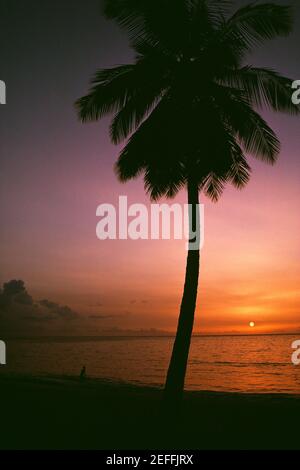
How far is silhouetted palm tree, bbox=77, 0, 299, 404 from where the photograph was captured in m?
14.2

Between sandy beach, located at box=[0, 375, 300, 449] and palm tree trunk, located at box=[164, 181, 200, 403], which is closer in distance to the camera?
sandy beach, located at box=[0, 375, 300, 449]

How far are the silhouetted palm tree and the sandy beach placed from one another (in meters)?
1.52

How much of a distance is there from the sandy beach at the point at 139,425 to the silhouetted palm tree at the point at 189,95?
152cm

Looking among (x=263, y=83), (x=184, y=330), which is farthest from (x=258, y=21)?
(x=184, y=330)

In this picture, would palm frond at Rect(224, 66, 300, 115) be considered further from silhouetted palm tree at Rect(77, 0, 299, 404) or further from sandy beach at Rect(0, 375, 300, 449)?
sandy beach at Rect(0, 375, 300, 449)

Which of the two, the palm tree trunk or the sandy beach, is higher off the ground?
the palm tree trunk

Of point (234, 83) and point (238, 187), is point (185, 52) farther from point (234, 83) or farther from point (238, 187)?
point (238, 187)

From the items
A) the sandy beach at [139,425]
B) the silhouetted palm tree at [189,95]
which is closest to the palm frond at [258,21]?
the silhouetted palm tree at [189,95]

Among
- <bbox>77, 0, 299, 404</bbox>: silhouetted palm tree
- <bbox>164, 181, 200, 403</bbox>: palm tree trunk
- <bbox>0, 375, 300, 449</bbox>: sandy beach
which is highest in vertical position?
<bbox>77, 0, 299, 404</bbox>: silhouetted palm tree

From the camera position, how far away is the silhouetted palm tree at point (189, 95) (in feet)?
46.8

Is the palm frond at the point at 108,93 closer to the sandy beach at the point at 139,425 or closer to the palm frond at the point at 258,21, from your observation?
the palm frond at the point at 258,21

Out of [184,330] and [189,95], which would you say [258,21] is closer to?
[189,95]

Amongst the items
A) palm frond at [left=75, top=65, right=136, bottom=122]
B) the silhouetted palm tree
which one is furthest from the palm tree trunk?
palm frond at [left=75, top=65, right=136, bottom=122]
